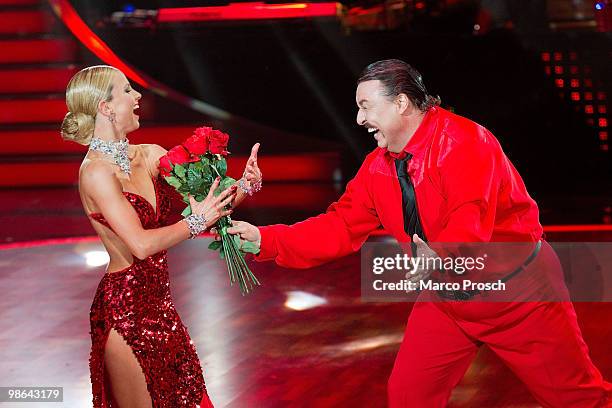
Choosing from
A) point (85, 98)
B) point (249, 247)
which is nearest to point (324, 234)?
point (249, 247)

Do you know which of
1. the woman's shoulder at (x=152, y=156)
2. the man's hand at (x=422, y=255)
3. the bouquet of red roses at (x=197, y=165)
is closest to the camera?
the man's hand at (x=422, y=255)

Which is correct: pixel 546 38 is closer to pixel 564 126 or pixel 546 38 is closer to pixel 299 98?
pixel 564 126

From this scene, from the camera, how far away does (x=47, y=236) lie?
8008mm

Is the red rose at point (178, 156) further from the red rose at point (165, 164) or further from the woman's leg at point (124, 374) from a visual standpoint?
the woman's leg at point (124, 374)

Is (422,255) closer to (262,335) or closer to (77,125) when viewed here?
(77,125)

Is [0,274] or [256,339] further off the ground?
[0,274]

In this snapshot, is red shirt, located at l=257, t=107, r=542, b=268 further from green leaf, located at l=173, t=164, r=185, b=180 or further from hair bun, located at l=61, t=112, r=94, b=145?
hair bun, located at l=61, t=112, r=94, b=145

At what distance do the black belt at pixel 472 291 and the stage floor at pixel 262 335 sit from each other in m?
1.18

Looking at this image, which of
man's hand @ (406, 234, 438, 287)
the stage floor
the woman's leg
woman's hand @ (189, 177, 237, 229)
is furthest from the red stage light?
man's hand @ (406, 234, 438, 287)

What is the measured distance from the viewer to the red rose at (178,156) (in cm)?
317

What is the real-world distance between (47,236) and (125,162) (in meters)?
4.98

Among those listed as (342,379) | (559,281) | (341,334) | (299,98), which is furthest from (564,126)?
(559,281)

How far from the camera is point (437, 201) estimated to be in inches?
126

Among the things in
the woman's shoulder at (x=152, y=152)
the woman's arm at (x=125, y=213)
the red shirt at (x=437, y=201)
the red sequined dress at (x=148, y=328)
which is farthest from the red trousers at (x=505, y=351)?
the woman's shoulder at (x=152, y=152)
